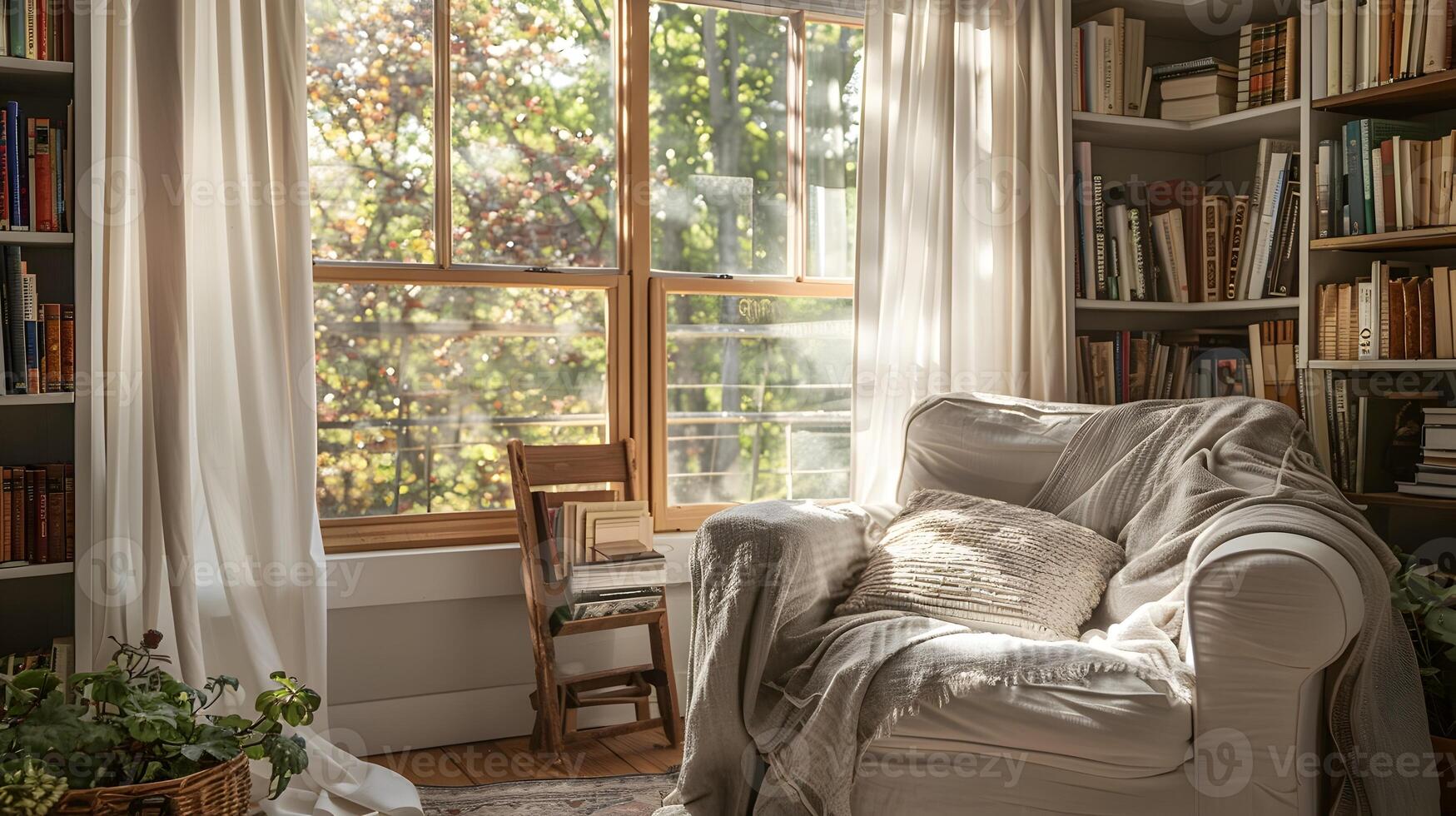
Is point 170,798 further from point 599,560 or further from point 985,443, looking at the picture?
point 985,443

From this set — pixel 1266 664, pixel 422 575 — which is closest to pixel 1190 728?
pixel 1266 664

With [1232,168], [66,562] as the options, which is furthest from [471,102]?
[1232,168]

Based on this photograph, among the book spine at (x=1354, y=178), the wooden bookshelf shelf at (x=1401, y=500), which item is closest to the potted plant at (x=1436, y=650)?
the wooden bookshelf shelf at (x=1401, y=500)

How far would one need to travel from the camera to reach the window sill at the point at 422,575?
2801mm

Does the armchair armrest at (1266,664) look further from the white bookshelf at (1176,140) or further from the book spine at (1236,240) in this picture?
the book spine at (1236,240)

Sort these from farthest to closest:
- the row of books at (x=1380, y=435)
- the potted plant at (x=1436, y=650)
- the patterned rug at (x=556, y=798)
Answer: the row of books at (x=1380, y=435), the patterned rug at (x=556, y=798), the potted plant at (x=1436, y=650)

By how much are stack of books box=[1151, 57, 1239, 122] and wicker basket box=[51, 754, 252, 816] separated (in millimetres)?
2923

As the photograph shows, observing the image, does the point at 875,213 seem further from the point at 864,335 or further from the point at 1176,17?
the point at 1176,17

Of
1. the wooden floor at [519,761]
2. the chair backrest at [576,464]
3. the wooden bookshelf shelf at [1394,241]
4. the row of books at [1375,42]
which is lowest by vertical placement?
the wooden floor at [519,761]

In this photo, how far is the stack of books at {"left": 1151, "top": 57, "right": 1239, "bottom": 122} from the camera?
3127mm

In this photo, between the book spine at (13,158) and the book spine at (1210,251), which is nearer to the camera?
the book spine at (13,158)

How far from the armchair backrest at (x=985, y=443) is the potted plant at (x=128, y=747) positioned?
151 cm

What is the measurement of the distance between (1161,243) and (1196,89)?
44cm

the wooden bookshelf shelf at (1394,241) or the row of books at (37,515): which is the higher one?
the wooden bookshelf shelf at (1394,241)
